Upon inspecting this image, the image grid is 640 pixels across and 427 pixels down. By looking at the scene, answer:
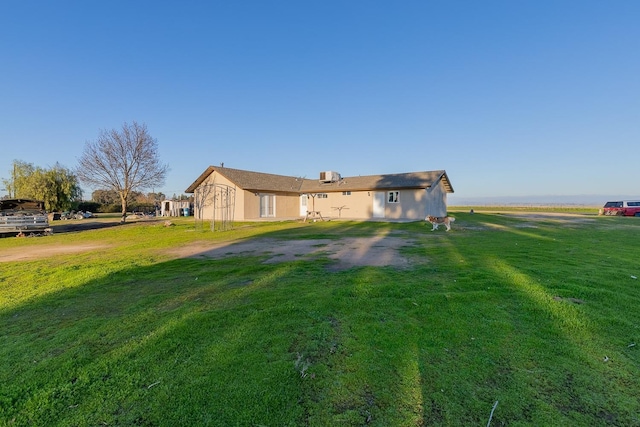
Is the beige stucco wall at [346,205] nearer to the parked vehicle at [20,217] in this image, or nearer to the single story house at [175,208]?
the single story house at [175,208]

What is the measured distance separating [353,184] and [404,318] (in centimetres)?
2304

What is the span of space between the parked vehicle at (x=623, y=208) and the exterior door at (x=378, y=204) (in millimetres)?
24170

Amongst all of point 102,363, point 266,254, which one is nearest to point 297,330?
point 102,363

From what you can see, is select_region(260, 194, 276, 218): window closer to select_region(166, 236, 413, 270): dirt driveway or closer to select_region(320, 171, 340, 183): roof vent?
select_region(320, 171, 340, 183): roof vent

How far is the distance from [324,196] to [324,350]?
2435 centimetres

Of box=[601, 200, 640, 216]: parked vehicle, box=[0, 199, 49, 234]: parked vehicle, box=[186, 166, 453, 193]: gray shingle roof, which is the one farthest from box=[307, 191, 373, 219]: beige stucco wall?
box=[601, 200, 640, 216]: parked vehicle

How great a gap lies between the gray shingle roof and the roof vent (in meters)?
0.37

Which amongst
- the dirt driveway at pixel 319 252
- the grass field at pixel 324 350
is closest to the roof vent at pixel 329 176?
the dirt driveway at pixel 319 252

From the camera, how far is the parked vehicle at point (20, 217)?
14434mm

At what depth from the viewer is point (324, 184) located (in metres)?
28.2

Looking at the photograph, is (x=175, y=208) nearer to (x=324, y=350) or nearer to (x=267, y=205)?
(x=267, y=205)

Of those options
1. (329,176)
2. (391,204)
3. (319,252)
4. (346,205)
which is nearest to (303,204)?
(329,176)

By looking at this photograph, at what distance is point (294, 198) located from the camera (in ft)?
92.9

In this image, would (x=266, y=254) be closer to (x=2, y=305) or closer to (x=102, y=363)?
(x=2, y=305)
